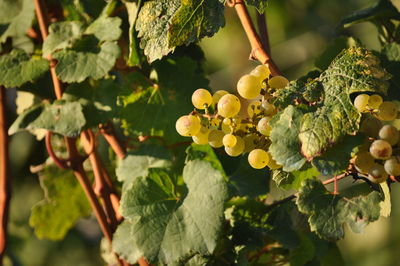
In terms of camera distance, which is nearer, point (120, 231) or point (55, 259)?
point (120, 231)

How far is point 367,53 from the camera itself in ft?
2.59

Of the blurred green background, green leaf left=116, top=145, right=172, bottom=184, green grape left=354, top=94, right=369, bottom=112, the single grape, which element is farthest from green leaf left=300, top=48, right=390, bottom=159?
the blurred green background

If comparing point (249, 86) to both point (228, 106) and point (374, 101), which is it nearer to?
point (228, 106)

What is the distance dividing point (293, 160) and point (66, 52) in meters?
0.56

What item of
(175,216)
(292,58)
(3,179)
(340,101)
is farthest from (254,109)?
(292,58)

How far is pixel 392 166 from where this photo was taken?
2.31 ft

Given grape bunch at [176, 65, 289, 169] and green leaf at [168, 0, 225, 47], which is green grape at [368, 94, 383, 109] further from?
green leaf at [168, 0, 225, 47]

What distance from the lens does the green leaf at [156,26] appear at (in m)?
0.88

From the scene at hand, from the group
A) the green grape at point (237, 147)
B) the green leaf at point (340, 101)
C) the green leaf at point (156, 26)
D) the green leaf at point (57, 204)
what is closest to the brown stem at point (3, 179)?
the green leaf at point (57, 204)

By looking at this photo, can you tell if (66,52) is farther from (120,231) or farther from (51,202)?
(51,202)

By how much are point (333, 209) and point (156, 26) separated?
34 cm

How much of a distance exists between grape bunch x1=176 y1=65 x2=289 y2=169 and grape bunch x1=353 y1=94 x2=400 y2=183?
4.3 inches

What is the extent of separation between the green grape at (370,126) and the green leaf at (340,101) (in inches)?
1.1

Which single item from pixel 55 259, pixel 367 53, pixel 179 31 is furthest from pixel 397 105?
pixel 55 259
